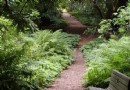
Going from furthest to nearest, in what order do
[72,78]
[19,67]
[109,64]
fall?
[72,78], [109,64], [19,67]

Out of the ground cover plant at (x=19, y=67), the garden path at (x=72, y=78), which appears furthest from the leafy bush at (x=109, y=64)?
the ground cover plant at (x=19, y=67)

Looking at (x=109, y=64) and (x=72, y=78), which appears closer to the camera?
(x=109, y=64)

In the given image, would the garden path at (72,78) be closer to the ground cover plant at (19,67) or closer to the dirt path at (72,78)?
the dirt path at (72,78)

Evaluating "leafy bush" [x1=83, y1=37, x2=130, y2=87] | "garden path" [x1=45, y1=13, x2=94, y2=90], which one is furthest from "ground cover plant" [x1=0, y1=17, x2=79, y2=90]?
"leafy bush" [x1=83, y1=37, x2=130, y2=87]

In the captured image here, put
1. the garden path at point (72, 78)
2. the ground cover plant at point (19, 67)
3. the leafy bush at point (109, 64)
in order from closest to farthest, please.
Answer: the ground cover plant at point (19, 67) < the leafy bush at point (109, 64) < the garden path at point (72, 78)

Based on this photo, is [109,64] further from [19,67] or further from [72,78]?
[19,67]

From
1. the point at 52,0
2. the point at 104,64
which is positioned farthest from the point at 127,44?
the point at 52,0

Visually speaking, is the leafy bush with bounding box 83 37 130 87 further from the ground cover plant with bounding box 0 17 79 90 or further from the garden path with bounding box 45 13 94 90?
the ground cover plant with bounding box 0 17 79 90

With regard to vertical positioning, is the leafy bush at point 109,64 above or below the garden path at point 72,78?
above

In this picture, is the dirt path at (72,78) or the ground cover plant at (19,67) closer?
the ground cover plant at (19,67)

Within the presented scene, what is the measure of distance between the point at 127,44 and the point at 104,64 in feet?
3.17

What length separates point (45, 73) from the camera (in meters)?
10.1

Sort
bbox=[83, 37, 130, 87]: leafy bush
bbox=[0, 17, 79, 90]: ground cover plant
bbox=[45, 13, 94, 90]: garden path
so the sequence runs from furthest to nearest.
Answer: bbox=[45, 13, 94, 90]: garden path
bbox=[83, 37, 130, 87]: leafy bush
bbox=[0, 17, 79, 90]: ground cover plant

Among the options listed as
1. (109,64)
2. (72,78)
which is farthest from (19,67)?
(72,78)
